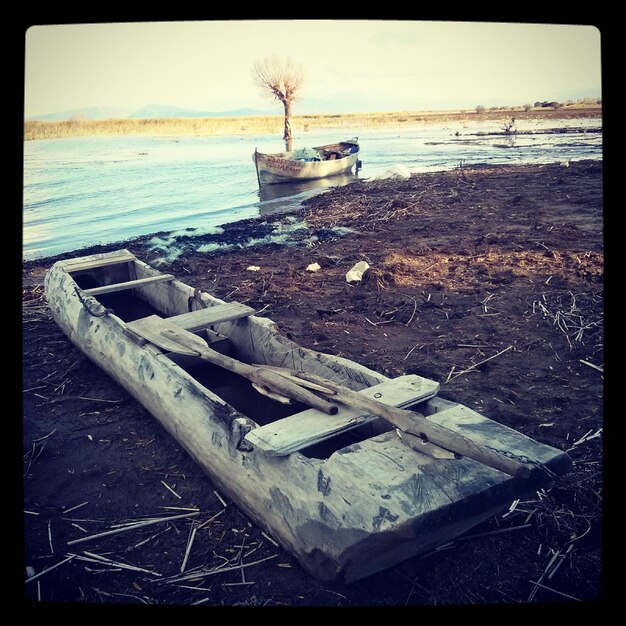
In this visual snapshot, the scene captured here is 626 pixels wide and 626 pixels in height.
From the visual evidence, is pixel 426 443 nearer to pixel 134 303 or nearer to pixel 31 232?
pixel 134 303

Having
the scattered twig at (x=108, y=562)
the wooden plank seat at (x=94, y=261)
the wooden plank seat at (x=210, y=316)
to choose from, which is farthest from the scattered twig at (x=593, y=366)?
the wooden plank seat at (x=94, y=261)

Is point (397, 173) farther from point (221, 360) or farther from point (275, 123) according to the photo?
point (275, 123)

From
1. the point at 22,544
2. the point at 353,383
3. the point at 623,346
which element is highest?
the point at 623,346

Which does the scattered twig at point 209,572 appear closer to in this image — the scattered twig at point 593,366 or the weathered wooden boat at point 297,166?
the scattered twig at point 593,366

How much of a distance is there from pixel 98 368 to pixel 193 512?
1.85m

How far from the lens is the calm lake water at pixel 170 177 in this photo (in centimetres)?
884

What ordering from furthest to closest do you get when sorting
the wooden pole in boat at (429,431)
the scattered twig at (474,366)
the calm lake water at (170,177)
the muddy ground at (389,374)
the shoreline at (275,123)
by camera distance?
the shoreline at (275,123), the calm lake water at (170,177), the scattered twig at (474,366), the muddy ground at (389,374), the wooden pole in boat at (429,431)

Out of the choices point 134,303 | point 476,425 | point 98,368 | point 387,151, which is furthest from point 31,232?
point 387,151

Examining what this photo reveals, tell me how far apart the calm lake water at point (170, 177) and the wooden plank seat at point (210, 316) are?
281cm

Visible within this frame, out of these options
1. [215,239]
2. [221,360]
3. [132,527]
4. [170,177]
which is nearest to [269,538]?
[132,527]

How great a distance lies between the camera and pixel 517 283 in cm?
489

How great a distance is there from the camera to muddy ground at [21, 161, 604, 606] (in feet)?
7.07

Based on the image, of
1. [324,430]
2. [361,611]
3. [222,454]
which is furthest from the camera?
[222,454]

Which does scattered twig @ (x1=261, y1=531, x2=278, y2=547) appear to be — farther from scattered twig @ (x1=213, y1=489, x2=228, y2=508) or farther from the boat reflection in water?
the boat reflection in water
